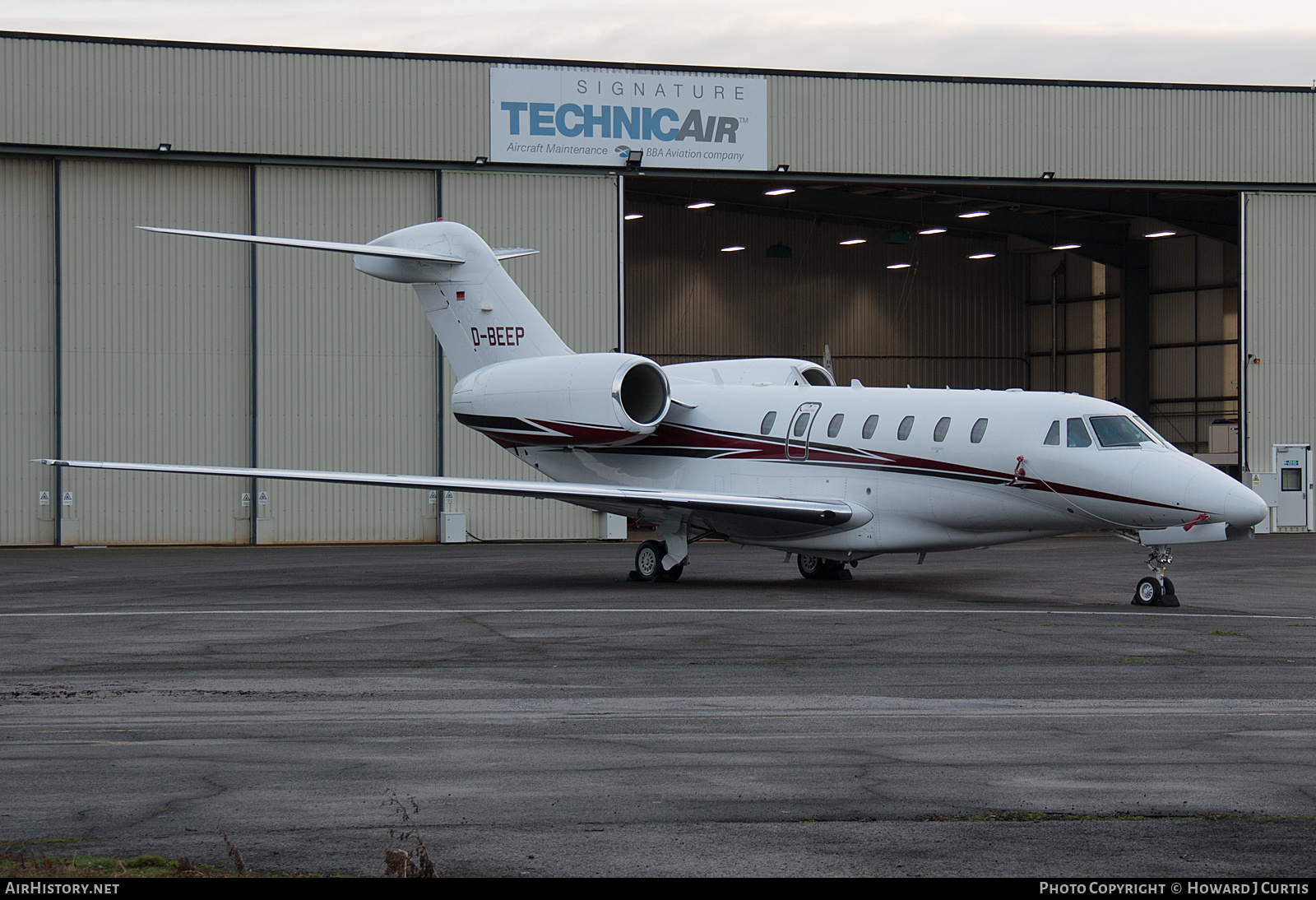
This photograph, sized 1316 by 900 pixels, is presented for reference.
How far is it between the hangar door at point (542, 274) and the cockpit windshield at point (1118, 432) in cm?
1727

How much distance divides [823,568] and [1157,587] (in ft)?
20.0

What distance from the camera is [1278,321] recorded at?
117 feet

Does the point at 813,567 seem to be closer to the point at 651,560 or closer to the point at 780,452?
the point at 780,452

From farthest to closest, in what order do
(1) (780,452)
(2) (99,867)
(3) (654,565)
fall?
(3) (654,565), (1) (780,452), (2) (99,867)

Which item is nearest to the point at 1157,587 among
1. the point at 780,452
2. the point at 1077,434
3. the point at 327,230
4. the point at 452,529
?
the point at 1077,434

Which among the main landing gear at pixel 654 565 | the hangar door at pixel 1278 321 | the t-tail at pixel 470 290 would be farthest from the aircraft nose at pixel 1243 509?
the hangar door at pixel 1278 321

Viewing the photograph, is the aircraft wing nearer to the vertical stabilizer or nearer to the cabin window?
the cabin window

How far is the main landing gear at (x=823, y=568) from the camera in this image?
2180cm

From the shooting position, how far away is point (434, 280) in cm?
2350

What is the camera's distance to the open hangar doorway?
4575cm

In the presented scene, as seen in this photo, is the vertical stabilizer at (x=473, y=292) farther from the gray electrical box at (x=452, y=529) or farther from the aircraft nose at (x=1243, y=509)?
the aircraft nose at (x=1243, y=509)

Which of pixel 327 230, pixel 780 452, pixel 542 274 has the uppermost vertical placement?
pixel 327 230

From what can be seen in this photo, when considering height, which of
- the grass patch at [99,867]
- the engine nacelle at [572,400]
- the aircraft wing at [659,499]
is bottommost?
the grass patch at [99,867]
